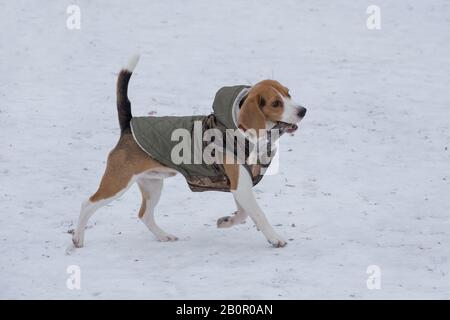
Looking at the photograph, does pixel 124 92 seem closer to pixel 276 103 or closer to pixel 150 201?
pixel 150 201

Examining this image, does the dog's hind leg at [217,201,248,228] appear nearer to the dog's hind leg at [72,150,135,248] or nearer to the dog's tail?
the dog's hind leg at [72,150,135,248]

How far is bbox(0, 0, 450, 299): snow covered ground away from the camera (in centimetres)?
617

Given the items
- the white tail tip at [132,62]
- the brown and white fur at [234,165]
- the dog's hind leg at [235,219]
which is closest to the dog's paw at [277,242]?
the brown and white fur at [234,165]

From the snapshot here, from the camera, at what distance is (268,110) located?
664 centimetres

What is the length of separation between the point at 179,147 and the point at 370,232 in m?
2.19

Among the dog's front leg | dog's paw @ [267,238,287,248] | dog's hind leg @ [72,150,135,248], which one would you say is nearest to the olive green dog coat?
the dog's front leg

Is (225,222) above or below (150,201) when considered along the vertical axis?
below

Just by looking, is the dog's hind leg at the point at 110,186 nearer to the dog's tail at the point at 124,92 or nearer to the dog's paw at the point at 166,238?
the dog's tail at the point at 124,92

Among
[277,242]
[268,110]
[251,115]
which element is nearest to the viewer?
[251,115]

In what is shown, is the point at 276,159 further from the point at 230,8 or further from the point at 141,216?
the point at 230,8

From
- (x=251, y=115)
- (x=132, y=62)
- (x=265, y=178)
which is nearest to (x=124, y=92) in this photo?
(x=132, y=62)

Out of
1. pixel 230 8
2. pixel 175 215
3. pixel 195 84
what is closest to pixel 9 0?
pixel 230 8

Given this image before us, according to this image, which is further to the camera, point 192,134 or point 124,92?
point 124,92

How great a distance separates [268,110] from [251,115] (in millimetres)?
202
